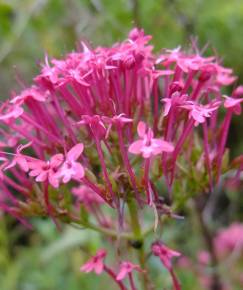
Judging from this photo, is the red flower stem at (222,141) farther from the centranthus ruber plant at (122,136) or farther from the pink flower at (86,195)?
the pink flower at (86,195)

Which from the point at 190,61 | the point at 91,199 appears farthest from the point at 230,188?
the point at 190,61

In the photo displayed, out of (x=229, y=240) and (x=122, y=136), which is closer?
(x=122, y=136)

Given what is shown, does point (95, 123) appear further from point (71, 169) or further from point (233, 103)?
point (233, 103)

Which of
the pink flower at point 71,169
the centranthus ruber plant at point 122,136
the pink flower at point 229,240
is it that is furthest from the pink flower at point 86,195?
the pink flower at point 229,240

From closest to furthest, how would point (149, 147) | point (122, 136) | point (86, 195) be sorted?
point (149, 147) < point (122, 136) < point (86, 195)

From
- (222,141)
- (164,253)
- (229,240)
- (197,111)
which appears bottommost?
(229,240)

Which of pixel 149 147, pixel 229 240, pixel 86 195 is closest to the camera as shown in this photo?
pixel 149 147

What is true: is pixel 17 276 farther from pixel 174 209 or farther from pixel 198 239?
pixel 174 209

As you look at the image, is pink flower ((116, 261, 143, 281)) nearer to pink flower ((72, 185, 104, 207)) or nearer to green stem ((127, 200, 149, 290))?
green stem ((127, 200, 149, 290))

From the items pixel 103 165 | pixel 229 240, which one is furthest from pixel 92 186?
pixel 229 240
